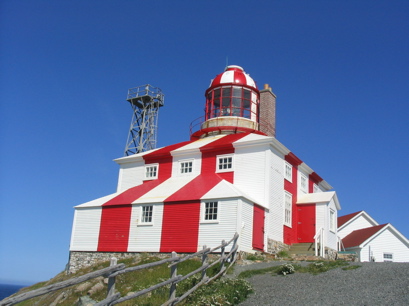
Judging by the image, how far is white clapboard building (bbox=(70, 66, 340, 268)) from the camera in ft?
67.5

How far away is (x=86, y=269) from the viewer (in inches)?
869

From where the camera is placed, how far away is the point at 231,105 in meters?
28.3

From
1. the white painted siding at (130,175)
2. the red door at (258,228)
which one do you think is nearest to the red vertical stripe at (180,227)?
the red door at (258,228)

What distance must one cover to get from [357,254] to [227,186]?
10484 mm

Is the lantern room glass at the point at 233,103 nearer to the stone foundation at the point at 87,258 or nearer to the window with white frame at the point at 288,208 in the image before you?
the window with white frame at the point at 288,208

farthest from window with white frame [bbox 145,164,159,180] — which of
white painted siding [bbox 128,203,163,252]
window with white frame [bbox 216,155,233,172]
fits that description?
window with white frame [bbox 216,155,233,172]

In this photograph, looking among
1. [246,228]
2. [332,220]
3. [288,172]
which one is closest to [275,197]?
[288,172]

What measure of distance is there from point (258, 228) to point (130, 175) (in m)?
9.71

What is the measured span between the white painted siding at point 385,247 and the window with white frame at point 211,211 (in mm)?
11125

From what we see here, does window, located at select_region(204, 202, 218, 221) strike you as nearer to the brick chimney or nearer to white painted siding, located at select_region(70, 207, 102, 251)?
white painted siding, located at select_region(70, 207, 102, 251)

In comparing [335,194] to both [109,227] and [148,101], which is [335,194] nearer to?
[109,227]

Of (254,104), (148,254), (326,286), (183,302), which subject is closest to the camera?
(183,302)

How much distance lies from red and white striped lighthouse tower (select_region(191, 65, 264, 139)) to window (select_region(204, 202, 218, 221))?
7719 mm

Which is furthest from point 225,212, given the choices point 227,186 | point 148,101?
point 148,101
